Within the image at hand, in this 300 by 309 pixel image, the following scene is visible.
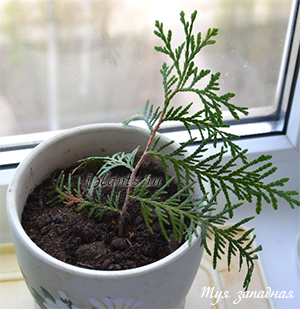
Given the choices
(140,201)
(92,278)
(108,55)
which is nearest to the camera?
(92,278)

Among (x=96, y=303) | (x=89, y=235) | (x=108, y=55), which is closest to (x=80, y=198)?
(x=89, y=235)

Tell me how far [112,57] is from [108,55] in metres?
0.01

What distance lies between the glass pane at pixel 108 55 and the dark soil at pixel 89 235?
0.30 metres

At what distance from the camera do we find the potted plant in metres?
0.52

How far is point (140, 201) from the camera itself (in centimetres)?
63

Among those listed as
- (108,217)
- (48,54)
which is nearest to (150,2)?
(48,54)

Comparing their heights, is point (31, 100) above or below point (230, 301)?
above

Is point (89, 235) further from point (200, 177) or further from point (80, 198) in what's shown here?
point (200, 177)

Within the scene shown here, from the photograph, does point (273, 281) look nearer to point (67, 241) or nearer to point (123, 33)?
point (67, 241)

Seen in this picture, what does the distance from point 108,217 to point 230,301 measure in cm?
36

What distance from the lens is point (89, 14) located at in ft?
2.76

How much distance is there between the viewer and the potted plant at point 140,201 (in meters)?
0.52

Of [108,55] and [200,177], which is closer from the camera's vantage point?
[200,177]

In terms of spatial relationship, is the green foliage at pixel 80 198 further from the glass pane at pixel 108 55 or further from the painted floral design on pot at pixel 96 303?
the glass pane at pixel 108 55
